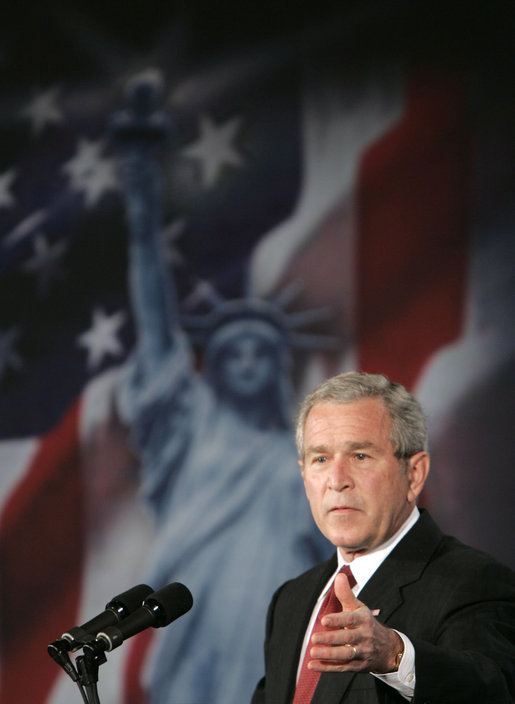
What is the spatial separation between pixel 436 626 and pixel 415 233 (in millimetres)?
2438

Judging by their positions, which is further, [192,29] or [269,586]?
[192,29]

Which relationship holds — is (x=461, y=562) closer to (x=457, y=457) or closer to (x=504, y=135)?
(x=457, y=457)

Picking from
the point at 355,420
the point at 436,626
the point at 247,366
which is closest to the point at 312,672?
the point at 436,626

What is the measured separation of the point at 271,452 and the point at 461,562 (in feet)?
6.76

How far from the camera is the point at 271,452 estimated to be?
12.7 ft

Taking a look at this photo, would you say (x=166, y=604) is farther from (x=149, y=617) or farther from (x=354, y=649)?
(x=354, y=649)

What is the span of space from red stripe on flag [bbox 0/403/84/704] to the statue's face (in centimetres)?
79

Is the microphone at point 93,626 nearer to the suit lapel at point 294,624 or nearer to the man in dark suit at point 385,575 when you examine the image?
the man in dark suit at point 385,575

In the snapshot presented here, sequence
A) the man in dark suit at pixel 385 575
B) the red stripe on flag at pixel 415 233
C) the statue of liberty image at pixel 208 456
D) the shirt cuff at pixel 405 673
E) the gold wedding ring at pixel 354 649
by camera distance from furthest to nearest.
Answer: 1. the red stripe on flag at pixel 415 233
2. the statue of liberty image at pixel 208 456
3. the man in dark suit at pixel 385 575
4. the shirt cuff at pixel 405 673
5. the gold wedding ring at pixel 354 649

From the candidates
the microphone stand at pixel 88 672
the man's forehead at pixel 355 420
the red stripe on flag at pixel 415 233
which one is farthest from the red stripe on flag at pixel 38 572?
the microphone stand at pixel 88 672

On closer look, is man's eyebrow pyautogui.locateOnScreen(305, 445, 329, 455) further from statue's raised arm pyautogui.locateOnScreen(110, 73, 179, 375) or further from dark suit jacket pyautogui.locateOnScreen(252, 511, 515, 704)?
statue's raised arm pyautogui.locateOnScreen(110, 73, 179, 375)

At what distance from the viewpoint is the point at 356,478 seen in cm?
196

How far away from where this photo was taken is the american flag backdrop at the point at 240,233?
3.81 m

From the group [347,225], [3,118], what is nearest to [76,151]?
[3,118]
